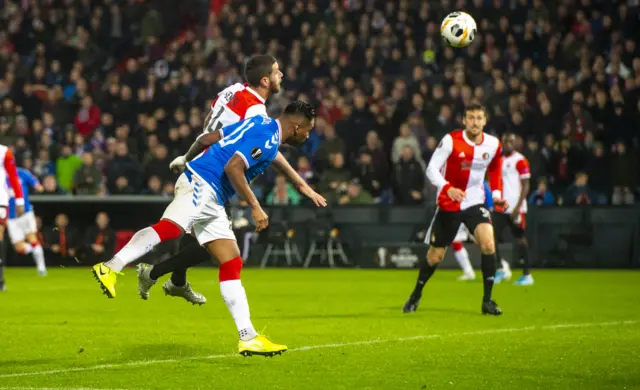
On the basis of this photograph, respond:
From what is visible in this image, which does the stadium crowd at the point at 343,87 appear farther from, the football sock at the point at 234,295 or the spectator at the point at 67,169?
the football sock at the point at 234,295

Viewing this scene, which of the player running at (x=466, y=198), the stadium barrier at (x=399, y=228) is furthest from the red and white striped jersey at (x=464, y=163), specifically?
the stadium barrier at (x=399, y=228)

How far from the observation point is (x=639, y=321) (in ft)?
38.7

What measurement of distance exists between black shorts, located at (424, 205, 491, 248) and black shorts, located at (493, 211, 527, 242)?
618 centimetres

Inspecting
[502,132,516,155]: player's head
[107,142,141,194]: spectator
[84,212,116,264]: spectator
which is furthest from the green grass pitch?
[107,142,141,194]: spectator

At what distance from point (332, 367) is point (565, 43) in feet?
57.5

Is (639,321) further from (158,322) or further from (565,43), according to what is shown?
(565,43)

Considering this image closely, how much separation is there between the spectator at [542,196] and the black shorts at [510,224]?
141 cm

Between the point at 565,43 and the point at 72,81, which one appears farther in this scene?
the point at 72,81

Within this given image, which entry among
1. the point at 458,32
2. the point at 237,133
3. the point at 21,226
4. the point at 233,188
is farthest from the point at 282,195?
the point at 237,133

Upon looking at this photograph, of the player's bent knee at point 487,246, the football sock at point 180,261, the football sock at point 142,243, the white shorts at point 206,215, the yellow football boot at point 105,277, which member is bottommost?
the player's bent knee at point 487,246

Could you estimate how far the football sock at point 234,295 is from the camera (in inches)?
330

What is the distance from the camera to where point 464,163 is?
42.4 ft

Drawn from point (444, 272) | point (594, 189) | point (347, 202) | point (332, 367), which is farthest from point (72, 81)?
point (332, 367)

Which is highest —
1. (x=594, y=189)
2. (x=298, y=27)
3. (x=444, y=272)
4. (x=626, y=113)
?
(x=298, y=27)
